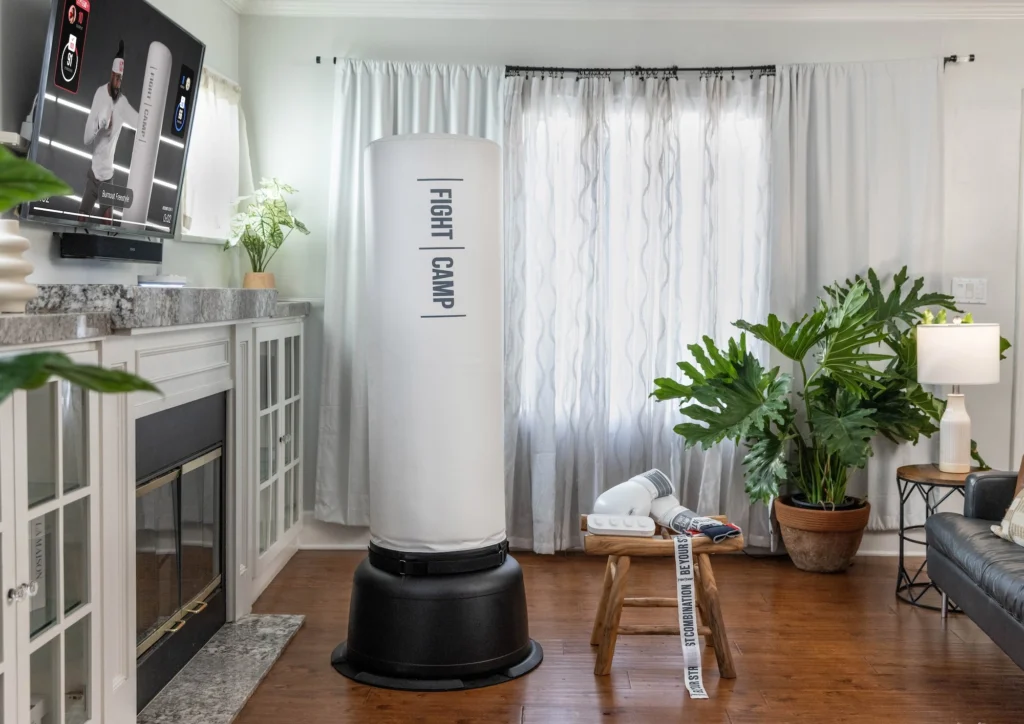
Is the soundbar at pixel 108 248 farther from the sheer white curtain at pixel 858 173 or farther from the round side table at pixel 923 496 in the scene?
the round side table at pixel 923 496

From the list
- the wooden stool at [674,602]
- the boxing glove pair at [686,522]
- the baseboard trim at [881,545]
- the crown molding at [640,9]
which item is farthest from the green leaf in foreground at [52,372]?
the baseboard trim at [881,545]

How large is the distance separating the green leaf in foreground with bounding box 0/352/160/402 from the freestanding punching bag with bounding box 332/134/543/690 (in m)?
2.10

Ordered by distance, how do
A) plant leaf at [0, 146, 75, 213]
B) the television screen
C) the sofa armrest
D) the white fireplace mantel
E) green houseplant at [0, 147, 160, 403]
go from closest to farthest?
1. green houseplant at [0, 147, 160, 403]
2. plant leaf at [0, 146, 75, 213]
3. the white fireplace mantel
4. the television screen
5. the sofa armrest

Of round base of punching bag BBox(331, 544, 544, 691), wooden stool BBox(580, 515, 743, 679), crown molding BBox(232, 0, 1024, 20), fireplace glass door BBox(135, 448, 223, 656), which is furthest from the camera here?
crown molding BBox(232, 0, 1024, 20)

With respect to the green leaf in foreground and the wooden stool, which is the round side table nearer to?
the wooden stool

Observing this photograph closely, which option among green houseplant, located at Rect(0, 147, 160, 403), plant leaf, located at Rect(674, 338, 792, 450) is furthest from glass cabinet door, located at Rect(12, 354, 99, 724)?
plant leaf, located at Rect(674, 338, 792, 450)

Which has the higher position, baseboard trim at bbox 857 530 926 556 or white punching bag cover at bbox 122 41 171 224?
white punching bag cover at bbox 122 41 171 224

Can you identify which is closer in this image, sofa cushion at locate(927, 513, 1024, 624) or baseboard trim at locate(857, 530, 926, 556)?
sofa cushion at locate(927, 513, 1024, 624)

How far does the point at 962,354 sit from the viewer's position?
373cm

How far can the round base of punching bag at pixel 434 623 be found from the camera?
2.87m

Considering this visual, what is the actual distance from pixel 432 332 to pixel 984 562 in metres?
1.86

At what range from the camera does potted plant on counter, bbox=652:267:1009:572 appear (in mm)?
3934

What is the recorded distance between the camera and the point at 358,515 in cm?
446

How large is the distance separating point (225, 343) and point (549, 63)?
217 cm
